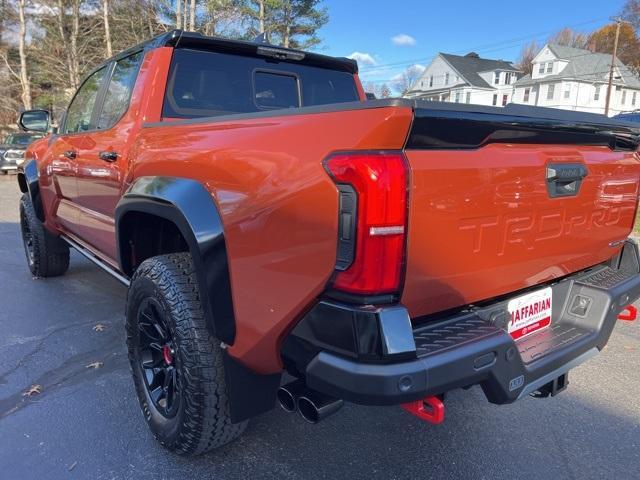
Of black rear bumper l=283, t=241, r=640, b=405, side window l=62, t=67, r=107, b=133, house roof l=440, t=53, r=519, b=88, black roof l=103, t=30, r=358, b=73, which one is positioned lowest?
black rear bumper l=283, t=241, r=640, b=405

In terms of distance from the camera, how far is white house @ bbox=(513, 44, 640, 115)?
45875mm

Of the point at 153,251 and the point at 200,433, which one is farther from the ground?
the point at 153,251

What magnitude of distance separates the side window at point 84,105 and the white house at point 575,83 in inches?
1923

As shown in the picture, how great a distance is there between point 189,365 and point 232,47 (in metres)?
2.05

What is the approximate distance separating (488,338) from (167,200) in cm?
144

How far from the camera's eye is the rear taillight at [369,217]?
144 cm

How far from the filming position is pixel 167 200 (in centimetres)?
216

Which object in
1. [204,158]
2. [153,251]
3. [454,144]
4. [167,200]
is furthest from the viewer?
[153,251]

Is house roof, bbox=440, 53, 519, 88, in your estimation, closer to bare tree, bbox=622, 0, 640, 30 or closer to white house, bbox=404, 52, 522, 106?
white house, bbox=404, 52, 522, 106

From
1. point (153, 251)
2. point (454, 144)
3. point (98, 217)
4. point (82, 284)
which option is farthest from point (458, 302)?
point (82, 284)

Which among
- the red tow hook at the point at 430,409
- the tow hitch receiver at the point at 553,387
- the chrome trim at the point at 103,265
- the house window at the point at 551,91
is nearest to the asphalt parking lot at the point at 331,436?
the tow hitch receiver at the point at 553,387

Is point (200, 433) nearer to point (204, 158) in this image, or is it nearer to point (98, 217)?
point (204, 158)

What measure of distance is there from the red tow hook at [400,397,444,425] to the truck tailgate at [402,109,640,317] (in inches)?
12.0

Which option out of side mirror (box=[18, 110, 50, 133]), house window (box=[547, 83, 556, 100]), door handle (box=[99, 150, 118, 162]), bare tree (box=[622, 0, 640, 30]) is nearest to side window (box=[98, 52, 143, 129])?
door handle (box=[99, 150, 118, 162])
